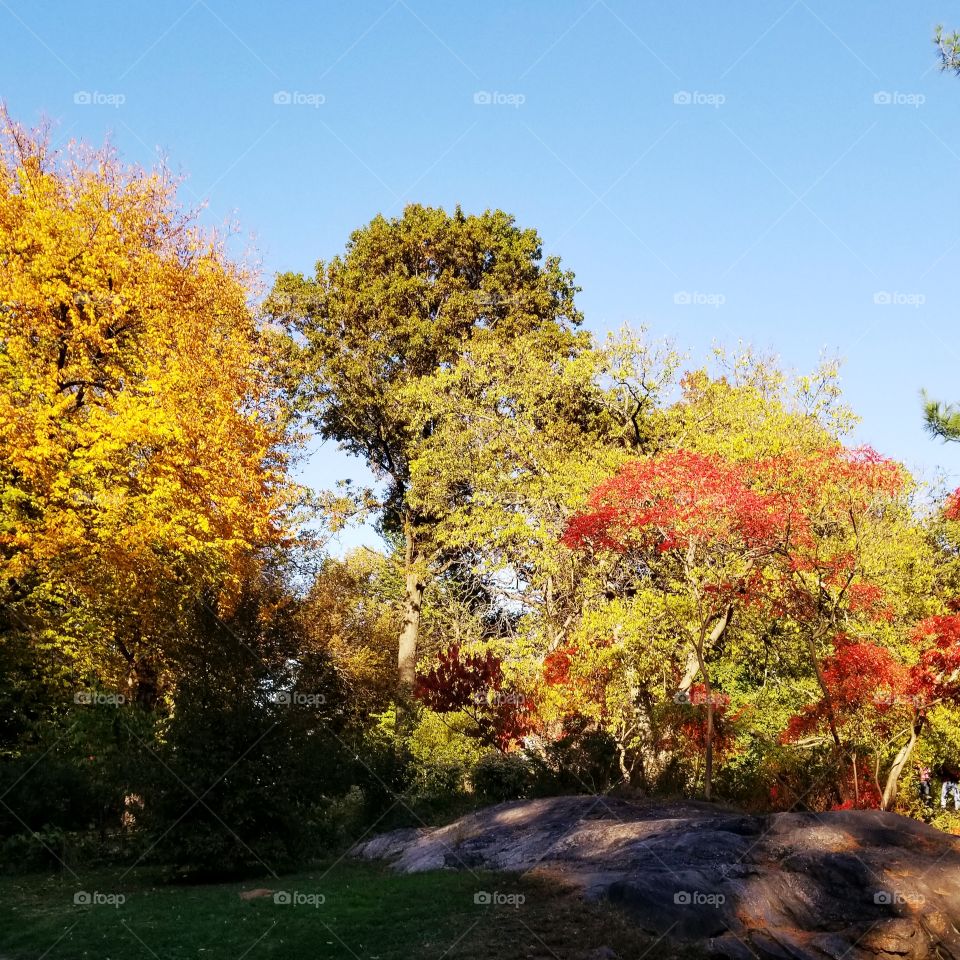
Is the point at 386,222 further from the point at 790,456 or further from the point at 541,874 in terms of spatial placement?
the point at 541,874

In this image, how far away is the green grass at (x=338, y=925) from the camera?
945 centimetres

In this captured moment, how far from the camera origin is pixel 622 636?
67.4 ft

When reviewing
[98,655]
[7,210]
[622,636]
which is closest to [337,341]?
[7,210]

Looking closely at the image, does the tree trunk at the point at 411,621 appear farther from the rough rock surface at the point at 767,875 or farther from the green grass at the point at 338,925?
the green grass at the point at 338,925

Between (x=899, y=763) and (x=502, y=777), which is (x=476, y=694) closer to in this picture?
(x=502, y=777)

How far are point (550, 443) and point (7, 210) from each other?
15.4 m

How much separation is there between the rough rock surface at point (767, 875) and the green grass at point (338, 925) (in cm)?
62

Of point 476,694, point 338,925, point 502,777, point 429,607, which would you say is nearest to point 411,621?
point 429,607

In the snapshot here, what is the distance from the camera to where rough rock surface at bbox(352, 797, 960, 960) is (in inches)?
395

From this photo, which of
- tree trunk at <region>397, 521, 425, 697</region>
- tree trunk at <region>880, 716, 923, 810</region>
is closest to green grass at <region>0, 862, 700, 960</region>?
tree trunk at <region>880, 716, 923, 810</region>

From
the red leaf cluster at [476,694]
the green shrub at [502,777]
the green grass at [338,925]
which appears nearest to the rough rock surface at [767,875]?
the green grass at [338,925]

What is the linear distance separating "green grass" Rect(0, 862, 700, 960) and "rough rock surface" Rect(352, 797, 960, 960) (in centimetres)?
62

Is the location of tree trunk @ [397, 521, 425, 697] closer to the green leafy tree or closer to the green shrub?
the green leafy tree

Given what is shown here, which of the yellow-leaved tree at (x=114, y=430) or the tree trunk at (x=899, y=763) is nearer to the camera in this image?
the tree trunk at (x=899, y=763)
